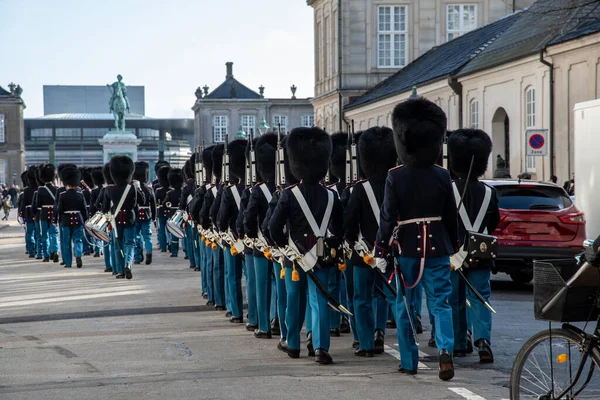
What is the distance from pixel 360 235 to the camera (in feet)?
35.2

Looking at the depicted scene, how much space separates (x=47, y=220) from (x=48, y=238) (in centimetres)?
45

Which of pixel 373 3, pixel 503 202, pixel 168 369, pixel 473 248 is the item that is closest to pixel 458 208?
pixel 473 248

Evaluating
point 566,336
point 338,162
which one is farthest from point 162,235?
point 566,336

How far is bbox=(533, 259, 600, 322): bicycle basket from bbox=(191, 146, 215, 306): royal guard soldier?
900cm

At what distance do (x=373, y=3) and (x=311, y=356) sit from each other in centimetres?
4540

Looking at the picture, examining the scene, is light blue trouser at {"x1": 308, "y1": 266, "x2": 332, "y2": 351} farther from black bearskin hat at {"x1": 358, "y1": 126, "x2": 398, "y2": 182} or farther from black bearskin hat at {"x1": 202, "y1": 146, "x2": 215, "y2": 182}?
black bearskin hat at {"x1": 202, "y1": 146, "x2": 215, "y2": 182}

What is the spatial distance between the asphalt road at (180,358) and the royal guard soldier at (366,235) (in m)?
0.24

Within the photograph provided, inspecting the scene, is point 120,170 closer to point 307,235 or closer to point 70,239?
point 70,239

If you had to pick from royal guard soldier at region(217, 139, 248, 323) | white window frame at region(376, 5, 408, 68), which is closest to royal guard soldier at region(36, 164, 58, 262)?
royal guard soldier at region(217, 139, 248, 323)

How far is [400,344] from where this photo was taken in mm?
9492

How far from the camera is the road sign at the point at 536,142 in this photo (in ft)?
86.5

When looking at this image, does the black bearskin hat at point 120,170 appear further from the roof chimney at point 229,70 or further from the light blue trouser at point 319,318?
the roof chimney at point 229,70

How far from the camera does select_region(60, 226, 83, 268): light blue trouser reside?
74.8ft

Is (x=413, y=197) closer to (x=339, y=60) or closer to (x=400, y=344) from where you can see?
(x=400, y=344)
